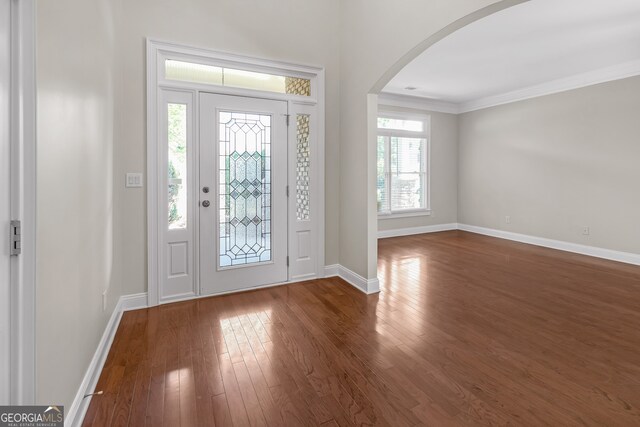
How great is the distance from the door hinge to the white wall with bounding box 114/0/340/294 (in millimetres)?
1908

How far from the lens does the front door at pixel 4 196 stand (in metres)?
1.01

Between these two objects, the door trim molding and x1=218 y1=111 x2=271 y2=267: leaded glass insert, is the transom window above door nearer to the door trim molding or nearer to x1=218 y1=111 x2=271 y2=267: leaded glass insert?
x1=218 y1=111 x2=271 y2=267: leaded glass insert

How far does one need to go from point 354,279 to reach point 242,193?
1.63 metres

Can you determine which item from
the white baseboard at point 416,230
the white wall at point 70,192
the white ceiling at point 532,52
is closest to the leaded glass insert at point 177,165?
the white wall at point 70,192

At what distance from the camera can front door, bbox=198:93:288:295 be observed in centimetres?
322

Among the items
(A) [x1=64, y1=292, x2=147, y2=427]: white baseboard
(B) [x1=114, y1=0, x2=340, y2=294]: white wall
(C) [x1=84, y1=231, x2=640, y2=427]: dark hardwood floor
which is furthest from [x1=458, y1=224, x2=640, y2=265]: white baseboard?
(A) [x1=64, y1=292, x2=147, y2=427]: white baseboard

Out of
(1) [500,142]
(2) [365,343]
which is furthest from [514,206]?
(2) [365,343]

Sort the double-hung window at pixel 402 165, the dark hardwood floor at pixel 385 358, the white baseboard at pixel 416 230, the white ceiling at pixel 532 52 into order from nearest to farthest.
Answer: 1. the dark hardwood floor at pixel 385 358
2. the white ceiling at pixel 532 52
3. the double-hung window at pixel 402 165
4. the white baseboard at pixel 416 230

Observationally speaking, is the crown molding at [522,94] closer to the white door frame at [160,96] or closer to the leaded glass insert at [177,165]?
the white door frame at [160,96]

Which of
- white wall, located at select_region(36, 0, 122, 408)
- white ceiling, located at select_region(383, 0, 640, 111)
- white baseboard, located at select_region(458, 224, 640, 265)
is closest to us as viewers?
white wall, located at select_region(36, 0, 122, 408)

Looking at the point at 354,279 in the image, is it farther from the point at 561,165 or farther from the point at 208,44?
the point at 561,165

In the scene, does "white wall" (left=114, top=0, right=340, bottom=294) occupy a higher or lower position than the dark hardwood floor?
higher

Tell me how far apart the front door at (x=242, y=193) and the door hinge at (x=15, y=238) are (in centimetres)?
213

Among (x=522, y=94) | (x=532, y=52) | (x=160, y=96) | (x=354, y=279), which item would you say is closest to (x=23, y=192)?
(x=160, y=96)
